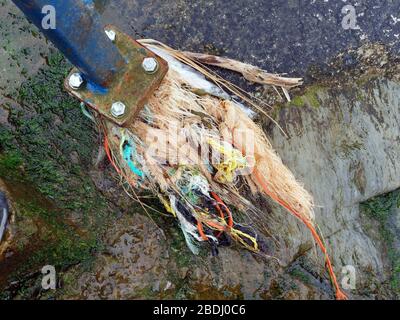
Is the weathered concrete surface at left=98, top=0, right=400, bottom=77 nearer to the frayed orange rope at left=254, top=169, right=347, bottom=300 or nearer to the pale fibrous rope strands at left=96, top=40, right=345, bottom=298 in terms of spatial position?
the pale fibrous rope strands at left=96, top=40, right=345, bottom=298

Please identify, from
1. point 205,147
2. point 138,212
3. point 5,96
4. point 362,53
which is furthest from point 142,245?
point 362,53

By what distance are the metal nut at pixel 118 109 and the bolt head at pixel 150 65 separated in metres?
0.16

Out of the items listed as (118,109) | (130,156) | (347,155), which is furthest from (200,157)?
(347,155)

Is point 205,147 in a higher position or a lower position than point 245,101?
lower

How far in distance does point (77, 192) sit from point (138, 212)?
27 centimetres

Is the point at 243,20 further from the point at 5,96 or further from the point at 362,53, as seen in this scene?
the point at 5,96

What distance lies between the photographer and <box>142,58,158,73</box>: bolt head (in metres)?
1.82

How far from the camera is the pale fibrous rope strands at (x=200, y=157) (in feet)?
6.56

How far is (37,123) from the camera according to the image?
214 centimetres

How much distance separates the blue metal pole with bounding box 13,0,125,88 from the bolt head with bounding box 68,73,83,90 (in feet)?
0.42

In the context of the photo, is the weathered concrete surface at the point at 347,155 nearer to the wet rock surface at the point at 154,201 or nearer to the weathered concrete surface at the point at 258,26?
the wet rock surface at the point at 154,201
